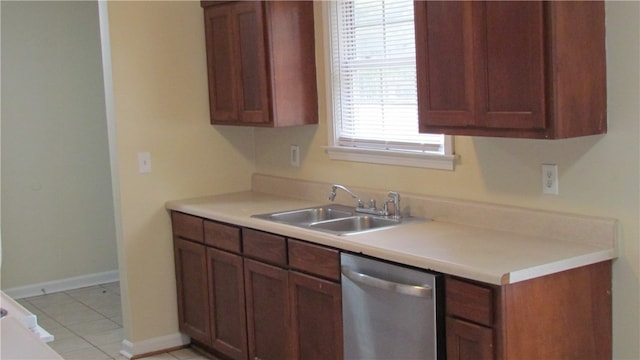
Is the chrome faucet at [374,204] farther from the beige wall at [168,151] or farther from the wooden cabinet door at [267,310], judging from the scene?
the wooden cabinet door at [267,310]

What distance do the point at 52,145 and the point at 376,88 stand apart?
2954 millimetres

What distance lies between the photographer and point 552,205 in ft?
10.4

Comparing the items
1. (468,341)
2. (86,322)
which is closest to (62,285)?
(86,322)

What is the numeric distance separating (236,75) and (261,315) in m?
1.34

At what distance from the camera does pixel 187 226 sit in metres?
4.49

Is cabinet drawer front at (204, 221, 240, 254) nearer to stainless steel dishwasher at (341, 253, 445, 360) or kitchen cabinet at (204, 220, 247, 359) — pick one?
kitchen cabinet at (204, 220, 247, 359)

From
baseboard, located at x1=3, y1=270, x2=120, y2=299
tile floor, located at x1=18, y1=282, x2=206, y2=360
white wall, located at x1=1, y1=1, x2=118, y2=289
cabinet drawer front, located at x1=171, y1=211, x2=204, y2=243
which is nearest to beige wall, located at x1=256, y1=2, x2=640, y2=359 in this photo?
cabinet drawer front, located at x1=171, y1=211, x2=204, y2=243

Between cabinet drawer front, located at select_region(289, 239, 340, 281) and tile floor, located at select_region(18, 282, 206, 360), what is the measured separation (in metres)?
1.27

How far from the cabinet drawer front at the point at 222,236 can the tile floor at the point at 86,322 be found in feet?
2.47

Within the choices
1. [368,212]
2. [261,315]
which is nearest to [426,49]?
[368,212]

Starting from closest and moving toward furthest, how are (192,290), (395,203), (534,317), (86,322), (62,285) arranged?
1. (534,317)
2. (395,203)
3. (192,290)
4. (86,322)
5. (62,285)

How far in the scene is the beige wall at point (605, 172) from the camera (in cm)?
286

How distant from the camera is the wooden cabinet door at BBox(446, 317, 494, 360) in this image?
107 inches

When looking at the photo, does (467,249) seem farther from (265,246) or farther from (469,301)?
(265,246)
